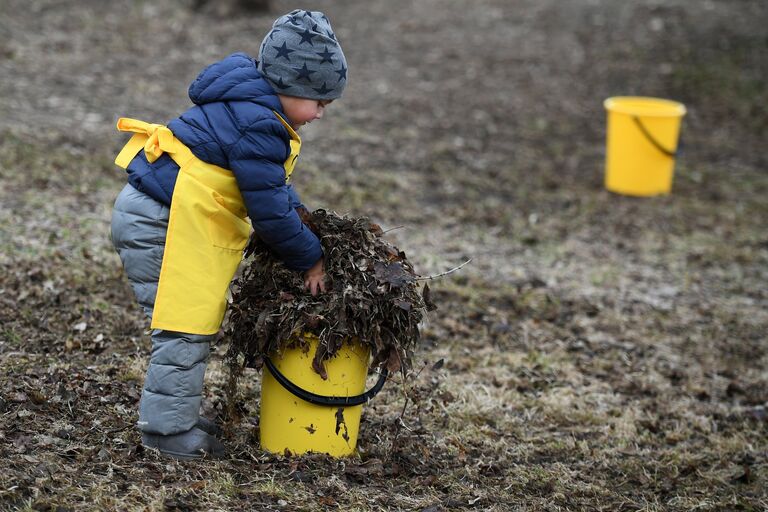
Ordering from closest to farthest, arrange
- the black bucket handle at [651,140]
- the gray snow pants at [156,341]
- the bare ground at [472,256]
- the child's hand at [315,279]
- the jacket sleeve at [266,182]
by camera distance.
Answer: the jacket sleeve at [266,182], the gray snow pants at [156,341], the child's hand at [315,279], the bare ground at [472,256], the black bucket handle at [651,140]

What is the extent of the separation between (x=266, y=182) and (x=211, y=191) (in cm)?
21

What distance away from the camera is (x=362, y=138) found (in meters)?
8.82

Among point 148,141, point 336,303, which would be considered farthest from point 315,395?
point 148,141

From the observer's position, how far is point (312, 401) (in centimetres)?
341

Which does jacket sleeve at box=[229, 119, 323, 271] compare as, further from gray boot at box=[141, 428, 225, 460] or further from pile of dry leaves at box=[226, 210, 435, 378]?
gray boot at box=[141, 428, 225, 460]

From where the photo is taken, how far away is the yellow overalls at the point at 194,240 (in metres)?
3.17

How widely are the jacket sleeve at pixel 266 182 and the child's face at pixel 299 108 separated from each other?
14 cm

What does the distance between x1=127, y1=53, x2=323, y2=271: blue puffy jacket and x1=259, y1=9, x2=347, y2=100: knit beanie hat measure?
7cm

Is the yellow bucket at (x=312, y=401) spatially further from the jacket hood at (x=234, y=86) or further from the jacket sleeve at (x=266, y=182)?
the jacket hood at (x=234, y=86)

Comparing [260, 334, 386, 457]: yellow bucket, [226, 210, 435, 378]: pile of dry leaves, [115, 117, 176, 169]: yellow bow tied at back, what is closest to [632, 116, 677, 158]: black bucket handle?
[226, 210, 435, 378]: pile of dry leaves

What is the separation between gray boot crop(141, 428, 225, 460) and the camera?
3395 mm

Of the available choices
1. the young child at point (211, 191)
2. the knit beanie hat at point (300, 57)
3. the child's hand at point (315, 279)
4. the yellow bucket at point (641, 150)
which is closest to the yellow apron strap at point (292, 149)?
the young child at point (211, 191)

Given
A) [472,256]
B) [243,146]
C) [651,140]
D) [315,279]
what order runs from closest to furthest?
1. [243,146]
2. [315,279]
3. [472,256]
4. [651,140]

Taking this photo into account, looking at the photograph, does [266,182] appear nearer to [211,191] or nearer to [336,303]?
[211,191]
